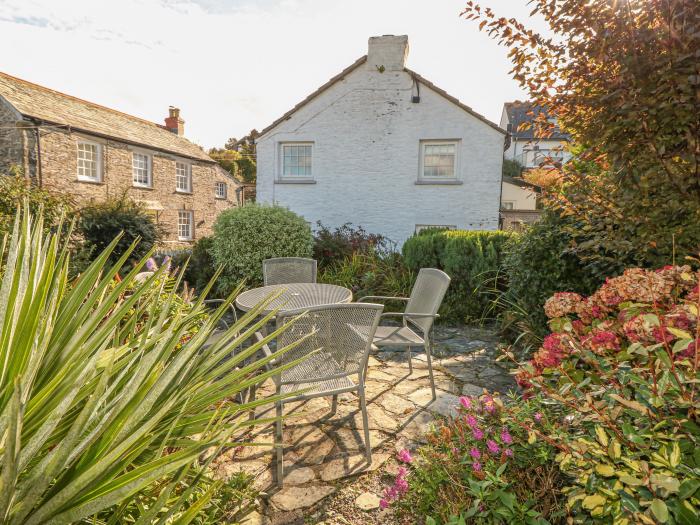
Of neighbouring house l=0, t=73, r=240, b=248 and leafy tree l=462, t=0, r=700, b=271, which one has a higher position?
neighbouring house l=0, t=73, r=240, b=248

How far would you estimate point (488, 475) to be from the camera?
5.36 feet

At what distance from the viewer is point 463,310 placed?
6.88m

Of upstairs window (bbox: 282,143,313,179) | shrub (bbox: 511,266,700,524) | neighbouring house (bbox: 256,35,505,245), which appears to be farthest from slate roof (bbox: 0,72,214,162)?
shrub (bbox: 511,266,700,524)

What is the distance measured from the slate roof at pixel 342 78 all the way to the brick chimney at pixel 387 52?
0.25 metres

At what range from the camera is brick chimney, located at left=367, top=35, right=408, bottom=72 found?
11477 mm

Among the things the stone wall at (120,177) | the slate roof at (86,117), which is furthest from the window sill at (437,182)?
the slate roof at (86,117)

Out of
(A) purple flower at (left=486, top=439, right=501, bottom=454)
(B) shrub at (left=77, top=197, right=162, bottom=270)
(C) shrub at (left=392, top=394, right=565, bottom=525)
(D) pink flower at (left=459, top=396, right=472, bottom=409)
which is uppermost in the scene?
(B) shrub at (left=77, top=197, right=162, bottom=270)

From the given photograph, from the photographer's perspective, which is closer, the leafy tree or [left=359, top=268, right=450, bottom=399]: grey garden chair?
the leafy tree

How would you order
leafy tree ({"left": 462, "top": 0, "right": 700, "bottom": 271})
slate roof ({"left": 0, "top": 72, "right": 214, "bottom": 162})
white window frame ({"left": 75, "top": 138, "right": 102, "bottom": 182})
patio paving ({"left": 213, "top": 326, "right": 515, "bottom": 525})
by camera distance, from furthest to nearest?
white window frame ({"left": 75, "top": 138, "right": 102, "bottom": 182})
slate roof ({"left": 0, "top": 72, "right": 214, "bottom": 162})
patio paving ({"left": 213, "top": 326, "right": 515, "bottom": 525})
leafy tree ({"left": 462, "top": 0, "right": 700, "bottom": 271})

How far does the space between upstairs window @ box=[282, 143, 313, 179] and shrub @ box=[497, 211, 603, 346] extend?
9068mm

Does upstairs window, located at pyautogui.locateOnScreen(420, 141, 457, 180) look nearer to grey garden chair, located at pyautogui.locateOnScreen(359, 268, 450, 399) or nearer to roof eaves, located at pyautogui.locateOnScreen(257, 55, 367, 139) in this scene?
roof eaves, located at pyautogui.locateOnScreen(257, 55, 367, 139)

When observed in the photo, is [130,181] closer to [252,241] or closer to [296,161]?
[296,161]

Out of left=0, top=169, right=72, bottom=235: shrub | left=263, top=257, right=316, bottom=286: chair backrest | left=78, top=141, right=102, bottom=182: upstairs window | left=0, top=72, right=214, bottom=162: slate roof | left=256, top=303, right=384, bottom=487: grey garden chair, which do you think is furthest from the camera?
left=78, top=141, right=102, bottom=182: upstairs window

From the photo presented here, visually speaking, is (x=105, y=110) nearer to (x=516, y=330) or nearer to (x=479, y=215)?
(x=479, y=215)
